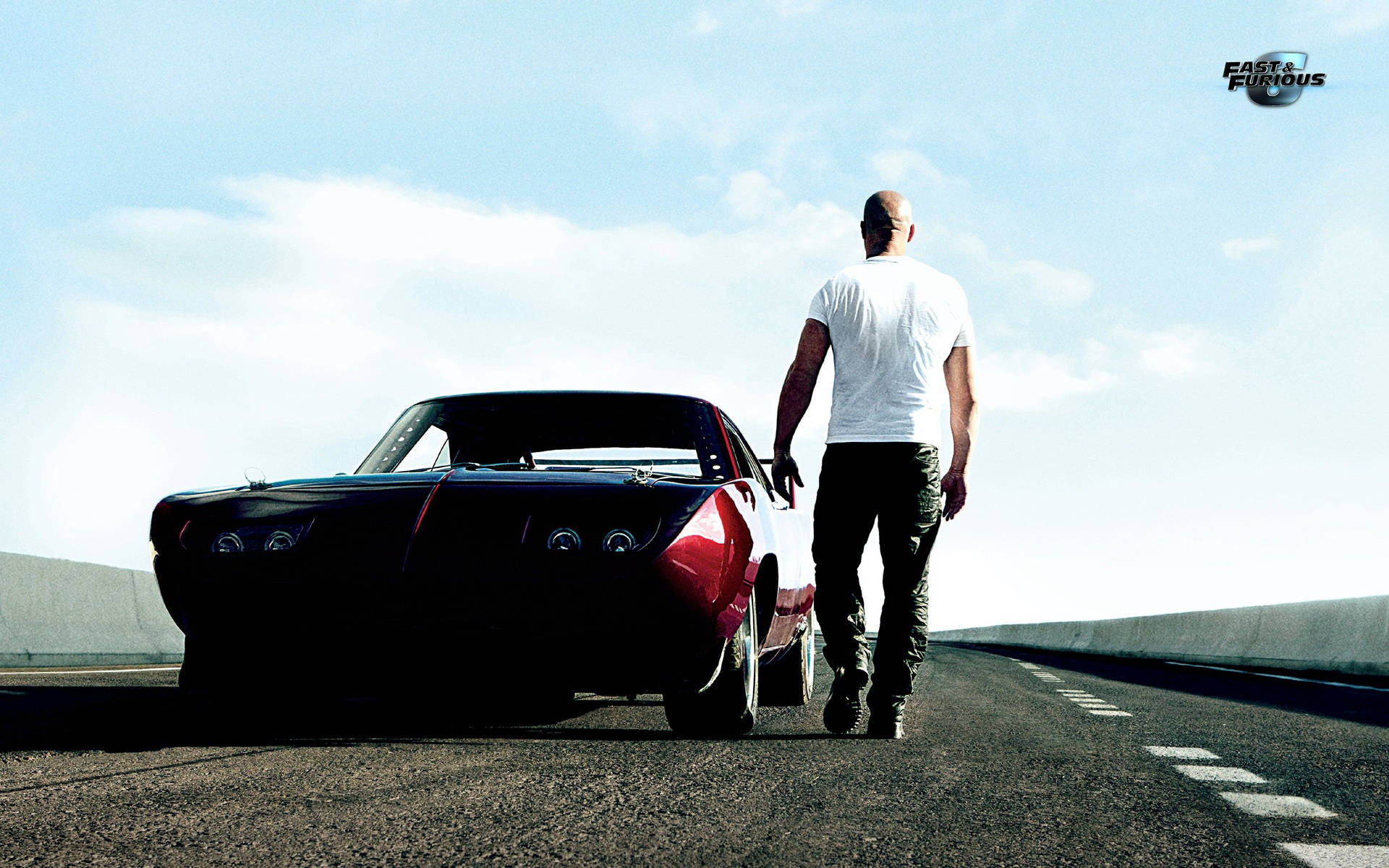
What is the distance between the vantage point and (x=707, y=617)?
450cm

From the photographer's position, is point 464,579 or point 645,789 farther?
point 464,579

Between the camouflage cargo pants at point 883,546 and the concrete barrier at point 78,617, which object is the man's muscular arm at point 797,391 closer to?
the camouflage cargo pants at point 883,546

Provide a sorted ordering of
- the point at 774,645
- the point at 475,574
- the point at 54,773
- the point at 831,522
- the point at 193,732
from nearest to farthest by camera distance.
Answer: the point at 54,773 → the point at 475,574 → the point at 193,732 → the point at 831,522 → the point at 774,645

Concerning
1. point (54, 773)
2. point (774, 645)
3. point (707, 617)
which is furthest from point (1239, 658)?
point (54, 773)

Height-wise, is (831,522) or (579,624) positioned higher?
(831,522)

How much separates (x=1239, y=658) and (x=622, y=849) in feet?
55.0

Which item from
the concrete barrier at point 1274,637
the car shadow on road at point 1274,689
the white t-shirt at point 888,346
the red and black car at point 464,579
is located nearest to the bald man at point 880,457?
the white t-shirt at point 888,346

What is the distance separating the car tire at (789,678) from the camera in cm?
683

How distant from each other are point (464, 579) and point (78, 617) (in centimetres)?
901

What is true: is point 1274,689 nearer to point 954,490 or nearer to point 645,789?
point 954,490

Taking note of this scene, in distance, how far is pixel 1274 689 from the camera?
1032 cm

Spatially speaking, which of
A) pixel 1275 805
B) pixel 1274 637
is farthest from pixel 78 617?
pixel 1274 637

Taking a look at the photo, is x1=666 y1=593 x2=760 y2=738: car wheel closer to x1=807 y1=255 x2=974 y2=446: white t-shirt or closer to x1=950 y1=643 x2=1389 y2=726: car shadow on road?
x1=807 y1=255 x2=974 y2=446: white t-shirt

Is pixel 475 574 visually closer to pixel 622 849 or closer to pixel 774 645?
pixel 622 849
